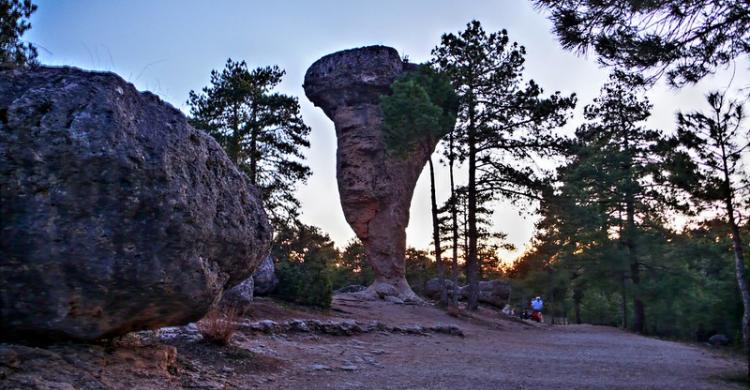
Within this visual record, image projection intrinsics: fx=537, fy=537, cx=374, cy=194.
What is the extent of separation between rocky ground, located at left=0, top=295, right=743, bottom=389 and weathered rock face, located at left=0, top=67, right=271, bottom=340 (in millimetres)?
370

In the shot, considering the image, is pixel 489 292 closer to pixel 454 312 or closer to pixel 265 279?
pixel 454 312

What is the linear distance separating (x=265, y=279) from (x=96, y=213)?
37.7ft

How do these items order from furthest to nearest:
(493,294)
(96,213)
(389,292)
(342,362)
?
(493,294) < (389,292) < (342,362) < (96,213)

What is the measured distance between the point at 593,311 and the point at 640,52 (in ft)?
153

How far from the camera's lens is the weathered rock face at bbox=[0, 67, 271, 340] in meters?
4.12

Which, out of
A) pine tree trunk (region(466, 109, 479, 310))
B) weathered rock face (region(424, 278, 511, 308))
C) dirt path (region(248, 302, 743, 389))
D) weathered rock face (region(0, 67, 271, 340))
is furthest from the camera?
weathered rock face (region(424, 278, 511, 308))

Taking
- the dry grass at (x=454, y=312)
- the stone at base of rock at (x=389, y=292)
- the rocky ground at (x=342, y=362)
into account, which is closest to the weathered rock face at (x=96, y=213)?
the rocky ground at (x=342, y=362)

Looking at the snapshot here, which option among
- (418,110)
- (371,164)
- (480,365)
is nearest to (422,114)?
(418,110)

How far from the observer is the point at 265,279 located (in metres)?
15.5

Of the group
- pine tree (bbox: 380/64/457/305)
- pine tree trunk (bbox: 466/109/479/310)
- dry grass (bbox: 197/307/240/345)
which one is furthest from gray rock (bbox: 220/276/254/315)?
pine tree trunk (bbox: 466/109/479/310)

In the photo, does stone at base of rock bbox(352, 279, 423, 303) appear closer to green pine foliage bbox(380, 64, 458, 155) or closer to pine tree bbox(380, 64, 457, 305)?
pine tree bbox(380, 64, 457, 305)

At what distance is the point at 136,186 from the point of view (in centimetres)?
448

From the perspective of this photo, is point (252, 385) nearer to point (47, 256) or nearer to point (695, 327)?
point (47, 256)

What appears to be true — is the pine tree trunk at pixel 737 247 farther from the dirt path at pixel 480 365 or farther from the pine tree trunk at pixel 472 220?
the pine tree trunk at pixel 472 220
